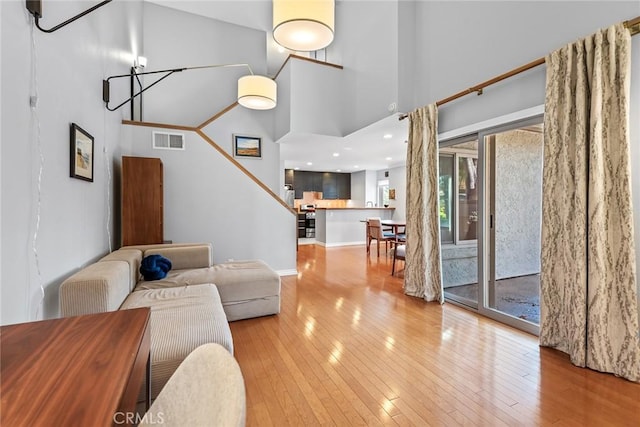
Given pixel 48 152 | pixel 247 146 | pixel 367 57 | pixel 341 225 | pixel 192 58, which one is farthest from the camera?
pixel 341 225

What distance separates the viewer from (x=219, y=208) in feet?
15.1

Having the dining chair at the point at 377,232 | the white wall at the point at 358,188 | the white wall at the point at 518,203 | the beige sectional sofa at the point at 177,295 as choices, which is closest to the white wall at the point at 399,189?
the white wall at the point at 358,188

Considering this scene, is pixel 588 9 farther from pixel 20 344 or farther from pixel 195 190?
pixel 195 190

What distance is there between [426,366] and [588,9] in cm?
299

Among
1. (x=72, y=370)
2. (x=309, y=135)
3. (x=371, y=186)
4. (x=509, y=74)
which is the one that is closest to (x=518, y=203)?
(x=509, y=74)

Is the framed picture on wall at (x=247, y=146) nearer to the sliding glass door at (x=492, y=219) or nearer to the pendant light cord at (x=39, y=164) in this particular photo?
the sliding glass door at (x=492, y=219)

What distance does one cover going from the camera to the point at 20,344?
0.84 m

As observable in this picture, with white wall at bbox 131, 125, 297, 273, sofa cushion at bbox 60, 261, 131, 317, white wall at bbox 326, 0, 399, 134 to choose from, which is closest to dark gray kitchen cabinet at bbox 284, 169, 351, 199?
white wall at bbox 326, 0, 399, 134

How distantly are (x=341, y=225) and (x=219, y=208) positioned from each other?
14.3 ft

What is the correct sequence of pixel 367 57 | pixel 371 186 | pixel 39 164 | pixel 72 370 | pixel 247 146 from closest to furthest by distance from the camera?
pixel 72 370 → pixel 39 164 → pixel 367 57 → pixel 247 146 → pixel 371 186

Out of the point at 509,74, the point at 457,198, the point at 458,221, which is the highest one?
the point at 509,74

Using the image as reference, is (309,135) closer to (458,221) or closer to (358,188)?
(458,221)

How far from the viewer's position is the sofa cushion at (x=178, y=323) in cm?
152

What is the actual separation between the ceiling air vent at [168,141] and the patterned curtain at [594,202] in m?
4.43
